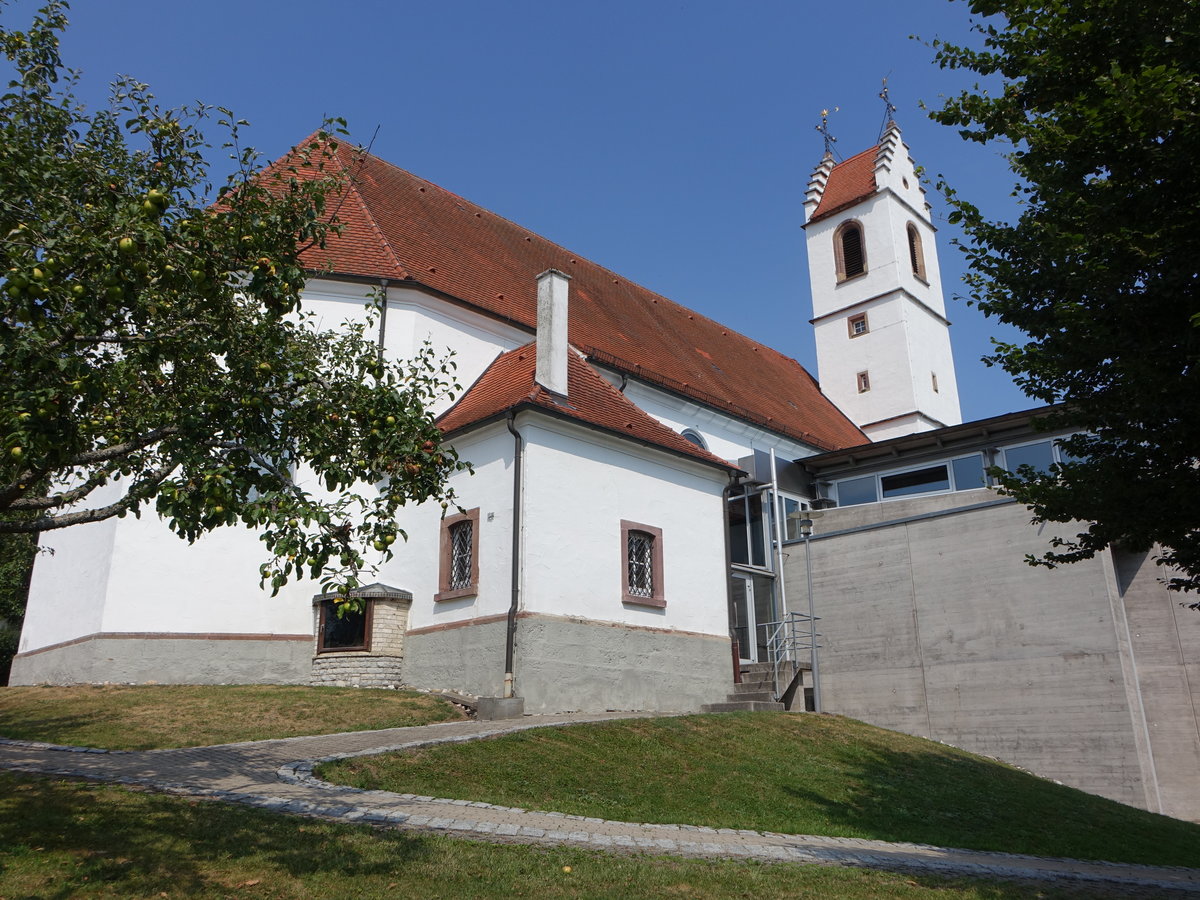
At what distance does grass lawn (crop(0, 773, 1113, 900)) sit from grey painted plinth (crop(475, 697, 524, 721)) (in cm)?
704

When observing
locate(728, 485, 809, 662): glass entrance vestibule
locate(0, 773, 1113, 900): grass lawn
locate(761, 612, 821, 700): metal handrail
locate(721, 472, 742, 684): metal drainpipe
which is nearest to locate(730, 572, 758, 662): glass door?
locate(728, 485, 809, 662): glass entrance vestibule

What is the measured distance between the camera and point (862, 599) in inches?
837

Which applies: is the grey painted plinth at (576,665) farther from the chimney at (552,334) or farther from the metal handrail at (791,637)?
the chimney at (552,334)

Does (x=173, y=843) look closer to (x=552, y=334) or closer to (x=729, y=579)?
(x=552, y=334)

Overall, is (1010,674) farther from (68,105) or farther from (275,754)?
(68,105)

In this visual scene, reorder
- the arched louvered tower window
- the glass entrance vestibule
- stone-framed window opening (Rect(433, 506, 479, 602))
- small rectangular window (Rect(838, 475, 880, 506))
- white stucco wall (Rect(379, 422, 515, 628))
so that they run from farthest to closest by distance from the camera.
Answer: the arched louvered tower window, small rectangular window (Rect(838, 475, 880, 506)), the glass entrance vestibule, stone-framed window opening (Rect(433, 506, 479, 602)), white stucco wall (Rect(379, 422, 515, 628))

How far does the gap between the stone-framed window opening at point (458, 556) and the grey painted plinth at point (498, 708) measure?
248cm

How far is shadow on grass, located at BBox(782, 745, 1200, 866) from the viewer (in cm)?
1077

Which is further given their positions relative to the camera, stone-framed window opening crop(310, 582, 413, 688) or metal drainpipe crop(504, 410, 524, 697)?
stone-framed window opening crop(310, 582, 413, 688)

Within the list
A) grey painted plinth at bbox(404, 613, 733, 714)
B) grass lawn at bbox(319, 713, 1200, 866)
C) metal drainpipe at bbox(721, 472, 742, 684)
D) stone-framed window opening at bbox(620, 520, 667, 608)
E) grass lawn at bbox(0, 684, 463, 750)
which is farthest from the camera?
metal drainpipe at bbox(721, 472, 742, 684)

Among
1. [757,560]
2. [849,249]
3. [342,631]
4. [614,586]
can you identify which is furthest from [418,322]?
[849,249]

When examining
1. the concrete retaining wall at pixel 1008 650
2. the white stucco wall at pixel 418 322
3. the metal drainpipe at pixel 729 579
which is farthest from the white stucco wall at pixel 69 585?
the concrete retaining wall at pixel 1008 650

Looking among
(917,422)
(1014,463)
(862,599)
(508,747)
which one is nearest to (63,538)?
(508,747)

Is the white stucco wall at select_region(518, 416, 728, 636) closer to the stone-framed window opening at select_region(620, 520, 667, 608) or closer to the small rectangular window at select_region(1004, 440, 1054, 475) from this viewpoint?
the stone-framed window opening at select_region(620, 520, 667, 608)
